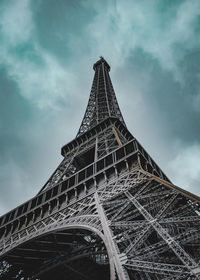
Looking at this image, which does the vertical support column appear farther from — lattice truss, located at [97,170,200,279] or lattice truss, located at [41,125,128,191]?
lattice truss, located at [41,125,128,191]

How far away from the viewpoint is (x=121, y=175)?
16969mm

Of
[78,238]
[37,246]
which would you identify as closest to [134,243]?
[78,238]

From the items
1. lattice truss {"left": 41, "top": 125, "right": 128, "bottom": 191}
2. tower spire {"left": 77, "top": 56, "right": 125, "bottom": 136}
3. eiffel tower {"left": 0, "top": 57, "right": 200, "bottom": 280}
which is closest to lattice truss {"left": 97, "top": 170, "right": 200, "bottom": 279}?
eiffel tower {"left": 0, "top": 57, "right": 200, "bottom": 280}

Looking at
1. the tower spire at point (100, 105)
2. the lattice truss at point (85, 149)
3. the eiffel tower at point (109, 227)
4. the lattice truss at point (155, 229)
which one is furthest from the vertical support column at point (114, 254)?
the tower spire at point (100, 105)

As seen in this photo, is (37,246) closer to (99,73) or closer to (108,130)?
(108,130)

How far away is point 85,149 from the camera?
1280 inches

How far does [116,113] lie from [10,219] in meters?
26.9

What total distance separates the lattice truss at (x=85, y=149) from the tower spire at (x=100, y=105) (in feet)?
23.2

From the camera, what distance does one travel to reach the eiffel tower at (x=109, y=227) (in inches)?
329

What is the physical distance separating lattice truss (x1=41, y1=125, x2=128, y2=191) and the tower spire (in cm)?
706

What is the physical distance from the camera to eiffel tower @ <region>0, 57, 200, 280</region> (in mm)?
8359

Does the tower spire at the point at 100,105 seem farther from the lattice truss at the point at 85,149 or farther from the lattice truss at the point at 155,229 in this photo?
the lattice truss at the point at 155,229

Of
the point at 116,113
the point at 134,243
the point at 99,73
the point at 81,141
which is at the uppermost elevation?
the point at 99,73

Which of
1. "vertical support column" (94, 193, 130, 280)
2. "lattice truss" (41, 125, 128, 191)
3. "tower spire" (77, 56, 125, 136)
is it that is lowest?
"vertical support column" (94, 193, 130, 280)
